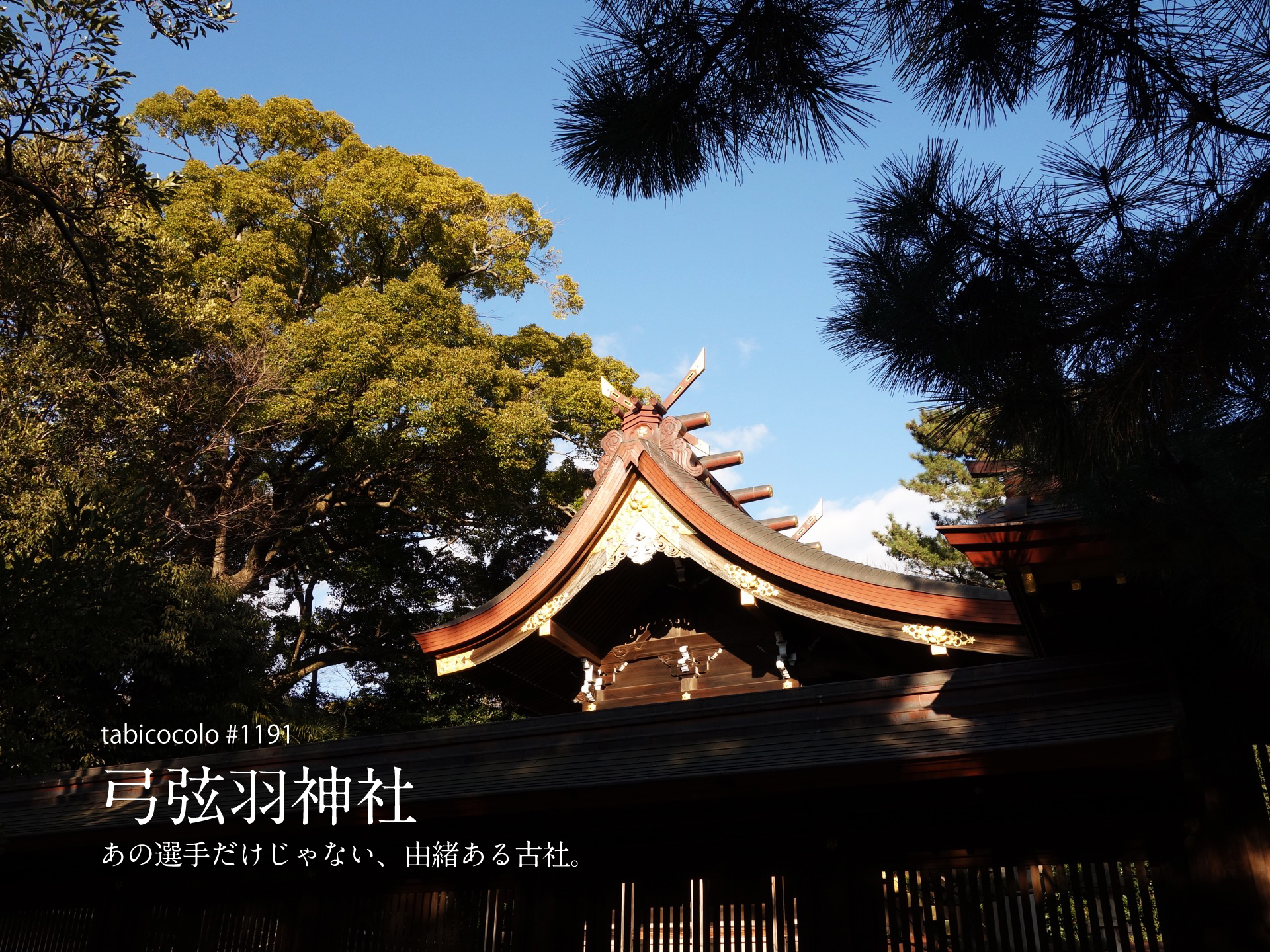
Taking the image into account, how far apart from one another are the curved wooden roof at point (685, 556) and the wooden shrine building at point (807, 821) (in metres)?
0.06

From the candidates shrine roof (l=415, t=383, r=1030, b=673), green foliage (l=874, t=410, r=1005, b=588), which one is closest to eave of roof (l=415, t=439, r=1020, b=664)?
shrine roof (l=415, t=383, r=1030, b=673)

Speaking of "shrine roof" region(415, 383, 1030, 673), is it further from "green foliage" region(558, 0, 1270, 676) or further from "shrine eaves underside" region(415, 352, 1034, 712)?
"green foliage" region(558, 0, 1270, 676)

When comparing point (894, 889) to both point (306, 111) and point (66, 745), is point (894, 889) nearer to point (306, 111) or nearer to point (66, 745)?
point (66, 745)

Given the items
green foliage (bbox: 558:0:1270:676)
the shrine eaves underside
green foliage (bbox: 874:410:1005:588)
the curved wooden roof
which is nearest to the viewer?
green foliage (bbox: 558:0:1270:676)

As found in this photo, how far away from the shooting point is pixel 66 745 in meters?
11.7

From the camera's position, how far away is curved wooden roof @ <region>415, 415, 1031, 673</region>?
24.1ft

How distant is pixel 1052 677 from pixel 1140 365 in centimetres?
199

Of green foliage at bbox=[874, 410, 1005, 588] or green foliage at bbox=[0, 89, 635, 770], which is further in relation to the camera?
green foliage at bbox=[874, 410, 1005, 588]

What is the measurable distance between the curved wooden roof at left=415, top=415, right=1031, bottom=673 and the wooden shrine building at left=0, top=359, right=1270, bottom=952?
6 centimetres

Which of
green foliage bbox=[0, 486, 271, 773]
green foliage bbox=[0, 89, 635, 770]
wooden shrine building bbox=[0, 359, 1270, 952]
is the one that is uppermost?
green foliage bbox=[0, 89, 635, 770]

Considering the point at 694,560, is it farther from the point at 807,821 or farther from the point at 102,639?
the point at 102,639

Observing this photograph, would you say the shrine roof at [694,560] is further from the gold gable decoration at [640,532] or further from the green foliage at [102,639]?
the green foliage at [102,639]

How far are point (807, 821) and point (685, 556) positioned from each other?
367 cm

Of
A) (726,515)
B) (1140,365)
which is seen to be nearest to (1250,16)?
(1140,365)
